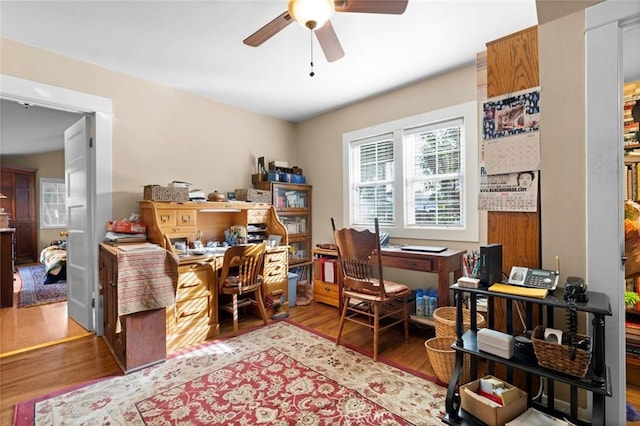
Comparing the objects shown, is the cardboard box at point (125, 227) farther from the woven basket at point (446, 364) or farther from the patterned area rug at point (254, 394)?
the woven basket at point (446, 364)

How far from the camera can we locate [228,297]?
3287mm

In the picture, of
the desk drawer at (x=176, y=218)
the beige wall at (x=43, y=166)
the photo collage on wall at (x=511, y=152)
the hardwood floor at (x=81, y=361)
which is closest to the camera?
the photo collage on wall at (x=511, y=152)

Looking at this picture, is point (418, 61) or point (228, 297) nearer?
point (418, 61)

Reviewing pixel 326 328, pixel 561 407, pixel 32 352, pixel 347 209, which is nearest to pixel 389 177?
pixel 347 209

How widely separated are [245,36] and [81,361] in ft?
9.48

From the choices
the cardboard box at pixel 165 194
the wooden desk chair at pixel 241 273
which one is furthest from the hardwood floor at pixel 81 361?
the cardboard box at pixel 165 194

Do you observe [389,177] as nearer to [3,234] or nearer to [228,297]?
[228,297]

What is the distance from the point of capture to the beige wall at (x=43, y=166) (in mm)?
6660

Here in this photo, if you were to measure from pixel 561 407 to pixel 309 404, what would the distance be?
1.38 metres

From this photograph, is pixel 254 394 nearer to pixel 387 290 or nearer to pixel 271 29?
pixel 387 290

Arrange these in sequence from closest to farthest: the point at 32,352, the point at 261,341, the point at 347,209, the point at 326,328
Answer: the point at 32,352 < the point at 261,341 < the point at 326,328 < the point at 347,209

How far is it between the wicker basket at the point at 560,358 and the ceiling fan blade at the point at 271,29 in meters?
2.10

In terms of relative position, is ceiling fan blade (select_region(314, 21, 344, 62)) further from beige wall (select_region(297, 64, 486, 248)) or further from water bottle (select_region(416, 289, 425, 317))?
water bottle (select_region(416, 289, 425, 317))

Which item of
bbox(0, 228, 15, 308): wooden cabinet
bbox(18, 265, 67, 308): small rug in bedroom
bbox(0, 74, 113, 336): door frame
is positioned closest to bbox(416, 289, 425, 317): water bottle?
bbox(0, 74, 113, 336): door frame
